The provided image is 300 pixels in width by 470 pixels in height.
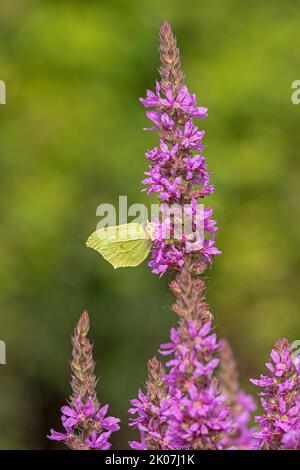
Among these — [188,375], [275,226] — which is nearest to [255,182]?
[275,226]

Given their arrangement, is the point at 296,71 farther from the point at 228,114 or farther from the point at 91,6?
the point at 91,6

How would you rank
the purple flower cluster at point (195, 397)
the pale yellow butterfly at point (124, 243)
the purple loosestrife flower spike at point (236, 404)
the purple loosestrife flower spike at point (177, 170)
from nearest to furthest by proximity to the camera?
the purple loosestrife flower spike at point (236, 404), the purple flower cluster at point (195, 397), the purple loosestrife flower spike at point (177, 170), the pale yellow butterfly at point (124, 243)

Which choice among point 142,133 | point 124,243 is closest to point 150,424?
point 124,243

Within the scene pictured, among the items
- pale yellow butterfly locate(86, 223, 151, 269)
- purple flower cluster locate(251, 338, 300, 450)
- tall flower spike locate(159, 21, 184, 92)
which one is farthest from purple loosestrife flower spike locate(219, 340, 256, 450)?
pale yellow butterfly locate(86, 223, 151, 269)

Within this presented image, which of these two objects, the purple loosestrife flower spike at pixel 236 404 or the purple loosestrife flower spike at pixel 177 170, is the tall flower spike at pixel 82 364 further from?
the purple loosestrife flower spike at pixel 236 404

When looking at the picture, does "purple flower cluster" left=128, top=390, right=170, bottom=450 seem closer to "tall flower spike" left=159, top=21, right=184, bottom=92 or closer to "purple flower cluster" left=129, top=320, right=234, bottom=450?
"purple flower cluster" left=129, top=320, right=234, bottom=450

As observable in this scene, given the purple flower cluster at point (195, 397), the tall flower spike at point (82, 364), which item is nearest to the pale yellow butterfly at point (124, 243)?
the tall flower spike at point (82, 364)

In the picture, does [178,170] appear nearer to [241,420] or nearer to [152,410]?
[152,410]
